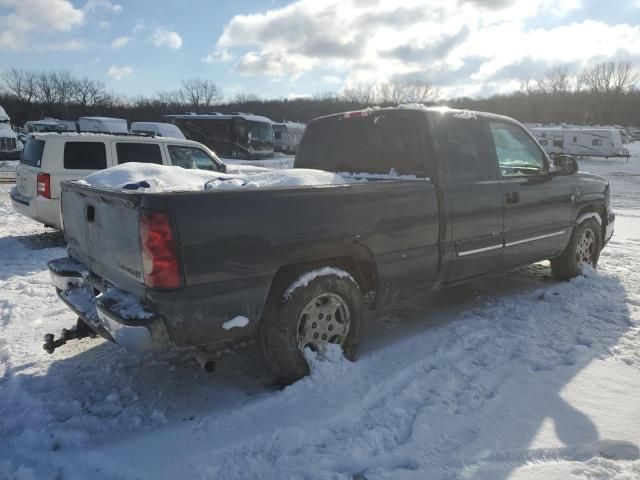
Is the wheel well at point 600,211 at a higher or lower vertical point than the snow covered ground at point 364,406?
higher

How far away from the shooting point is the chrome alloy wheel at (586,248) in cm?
583

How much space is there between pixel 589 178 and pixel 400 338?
340 centimetres

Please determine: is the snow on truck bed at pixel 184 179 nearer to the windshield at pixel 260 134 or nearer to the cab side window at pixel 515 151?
the cab side window at pixel 515 151

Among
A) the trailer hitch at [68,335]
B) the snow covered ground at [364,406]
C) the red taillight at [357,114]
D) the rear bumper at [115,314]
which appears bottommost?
the snow covered ground at [364,406]

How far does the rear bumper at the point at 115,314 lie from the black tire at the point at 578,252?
15.8ft

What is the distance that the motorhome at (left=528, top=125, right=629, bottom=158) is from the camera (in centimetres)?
3644

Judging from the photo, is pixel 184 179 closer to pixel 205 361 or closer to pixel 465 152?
pixel 205 361

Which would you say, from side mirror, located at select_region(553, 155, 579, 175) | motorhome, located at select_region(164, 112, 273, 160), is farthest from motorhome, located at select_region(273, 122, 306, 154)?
side mirror, located at select_region(553, 155, 579, 175)

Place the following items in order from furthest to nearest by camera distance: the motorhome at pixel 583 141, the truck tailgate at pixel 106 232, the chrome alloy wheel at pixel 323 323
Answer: the motorhome at pixel 583 141
the chrome alloy wheel at pixel 323 323
the truck tailgate at pixel 106 232

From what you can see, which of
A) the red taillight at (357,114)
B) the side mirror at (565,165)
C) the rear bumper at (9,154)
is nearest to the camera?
the red taillight at (357,114)

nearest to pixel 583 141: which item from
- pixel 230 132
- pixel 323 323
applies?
pixel 230 132

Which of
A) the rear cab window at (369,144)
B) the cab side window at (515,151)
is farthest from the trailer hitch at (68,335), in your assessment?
the cab side window at (515,151)

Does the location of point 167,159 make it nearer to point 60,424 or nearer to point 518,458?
point 60,424

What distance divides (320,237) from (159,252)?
1060 millimetres
